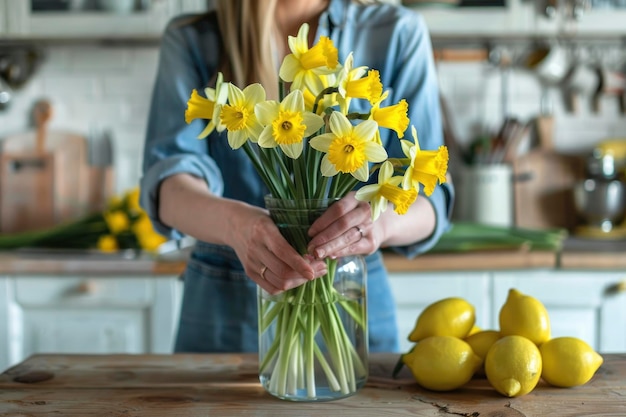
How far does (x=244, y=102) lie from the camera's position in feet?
2.48

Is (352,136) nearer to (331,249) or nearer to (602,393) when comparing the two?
(331,249)

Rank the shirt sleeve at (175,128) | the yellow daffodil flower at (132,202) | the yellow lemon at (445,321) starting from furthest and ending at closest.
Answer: the yellow daffodil flower at (132,202), the shirt sleeve at (175,128), the yellow lemon at (445,321)

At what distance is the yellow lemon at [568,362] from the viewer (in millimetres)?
866

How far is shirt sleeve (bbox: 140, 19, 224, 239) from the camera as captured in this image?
112 centimetres

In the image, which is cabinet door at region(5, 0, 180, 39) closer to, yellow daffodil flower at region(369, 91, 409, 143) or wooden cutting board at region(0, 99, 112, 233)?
wooden cutting board at region(0, 99, 112, 233)

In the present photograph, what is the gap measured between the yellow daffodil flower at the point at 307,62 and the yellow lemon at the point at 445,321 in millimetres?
329

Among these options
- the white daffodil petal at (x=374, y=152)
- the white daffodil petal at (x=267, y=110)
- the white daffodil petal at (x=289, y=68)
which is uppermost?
the white daffodil petal at (x=289, y=68)

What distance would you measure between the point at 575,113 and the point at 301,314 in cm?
204

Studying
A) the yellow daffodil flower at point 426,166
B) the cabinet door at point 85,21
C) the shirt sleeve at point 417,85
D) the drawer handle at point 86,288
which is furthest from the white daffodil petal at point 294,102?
the cabinet door at point 85,21

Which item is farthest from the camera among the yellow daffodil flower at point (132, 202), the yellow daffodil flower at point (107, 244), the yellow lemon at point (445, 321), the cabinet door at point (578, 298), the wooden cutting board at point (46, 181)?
the wooden cutting board at point (46, 181)

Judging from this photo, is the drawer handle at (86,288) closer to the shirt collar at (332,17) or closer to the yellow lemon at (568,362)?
the shirt collar at (332,17)

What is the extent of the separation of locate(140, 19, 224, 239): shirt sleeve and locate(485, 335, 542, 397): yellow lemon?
1.63 feet

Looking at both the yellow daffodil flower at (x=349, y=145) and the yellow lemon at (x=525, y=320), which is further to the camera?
the yellow lemon at (x=525, y=320)

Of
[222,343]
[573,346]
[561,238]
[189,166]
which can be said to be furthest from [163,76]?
[561,238]
